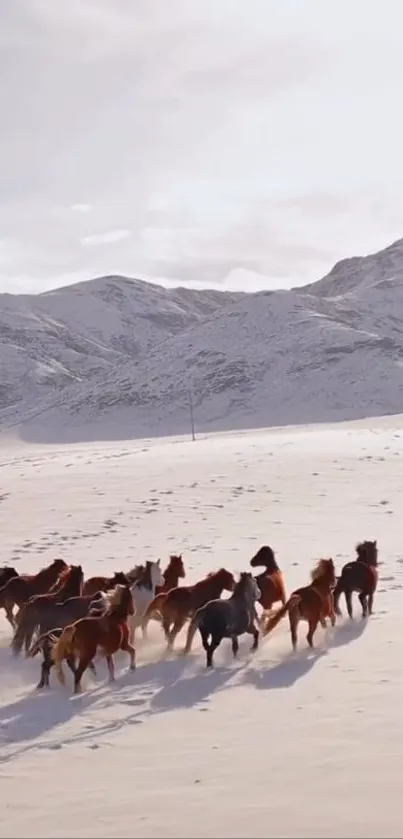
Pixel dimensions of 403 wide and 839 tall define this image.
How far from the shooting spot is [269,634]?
9844mm

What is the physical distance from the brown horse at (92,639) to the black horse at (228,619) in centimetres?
87

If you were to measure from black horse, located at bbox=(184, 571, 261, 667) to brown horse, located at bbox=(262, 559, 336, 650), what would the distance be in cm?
34

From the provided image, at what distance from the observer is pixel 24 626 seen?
9.16 m

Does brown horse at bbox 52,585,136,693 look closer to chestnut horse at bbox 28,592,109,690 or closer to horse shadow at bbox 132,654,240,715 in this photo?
chestnut horse at bbox 28,592,109,690

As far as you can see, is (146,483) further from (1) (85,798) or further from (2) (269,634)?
(1) (85,798)

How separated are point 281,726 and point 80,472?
22232 mm

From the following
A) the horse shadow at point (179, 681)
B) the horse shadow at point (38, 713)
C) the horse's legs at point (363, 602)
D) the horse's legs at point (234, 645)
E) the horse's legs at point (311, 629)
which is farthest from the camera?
the horse's legs at point (363, 602)

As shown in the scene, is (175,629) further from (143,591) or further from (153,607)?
(143,591)

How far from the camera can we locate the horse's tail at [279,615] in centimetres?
913

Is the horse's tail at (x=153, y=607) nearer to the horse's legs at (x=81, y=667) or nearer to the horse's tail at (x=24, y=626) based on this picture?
the horse's tail at (x=24, y=626)

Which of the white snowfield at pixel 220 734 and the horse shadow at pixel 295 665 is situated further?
the horse shadow at pixel 295 665

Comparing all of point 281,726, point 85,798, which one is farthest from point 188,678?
point 85,798

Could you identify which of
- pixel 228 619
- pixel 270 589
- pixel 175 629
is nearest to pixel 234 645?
pixel 228 619

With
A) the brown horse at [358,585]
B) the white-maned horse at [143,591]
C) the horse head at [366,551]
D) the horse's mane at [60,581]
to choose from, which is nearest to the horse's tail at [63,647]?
the white-maned horse at [143,591]
